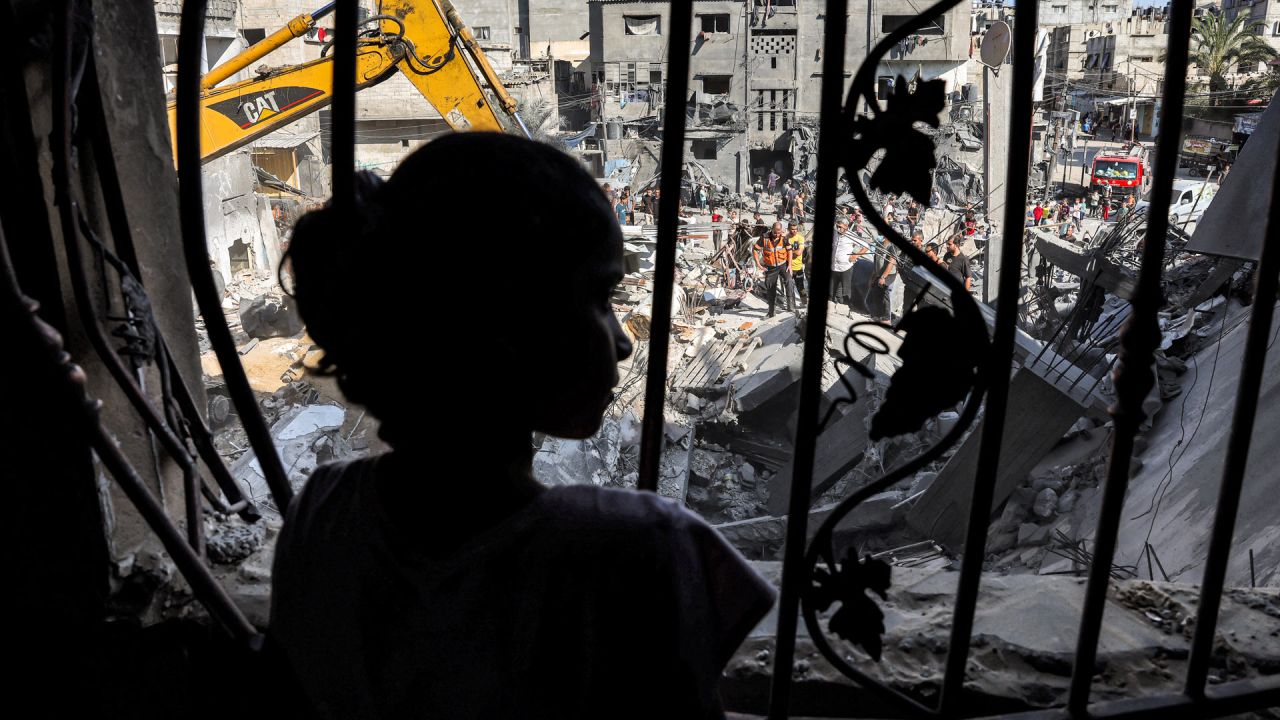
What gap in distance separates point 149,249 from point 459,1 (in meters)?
36.4

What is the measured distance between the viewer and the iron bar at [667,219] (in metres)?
0.76

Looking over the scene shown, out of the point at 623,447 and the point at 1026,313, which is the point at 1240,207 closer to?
the point at 623,447

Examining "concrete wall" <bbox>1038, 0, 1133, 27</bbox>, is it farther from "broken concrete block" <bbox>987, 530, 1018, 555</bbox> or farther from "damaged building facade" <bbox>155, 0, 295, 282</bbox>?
"broken concrete block" <bbox>987, 530, 1018, 555</bbox>

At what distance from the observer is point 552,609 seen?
28.5 inches

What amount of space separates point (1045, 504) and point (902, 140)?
7.00m

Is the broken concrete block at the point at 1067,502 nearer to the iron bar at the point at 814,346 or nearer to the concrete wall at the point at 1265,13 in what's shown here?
the iron bar at the point at 814,346

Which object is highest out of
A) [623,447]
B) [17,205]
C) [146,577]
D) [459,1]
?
[459,1]

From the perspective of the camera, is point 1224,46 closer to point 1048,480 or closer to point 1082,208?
point 1082,208

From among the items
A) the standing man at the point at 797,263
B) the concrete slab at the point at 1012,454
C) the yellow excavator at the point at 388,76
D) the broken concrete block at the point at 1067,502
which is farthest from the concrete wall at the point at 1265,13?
the yellow excavator at the point at 388,76

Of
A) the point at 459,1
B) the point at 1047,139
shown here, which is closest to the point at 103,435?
the point at 1047,139

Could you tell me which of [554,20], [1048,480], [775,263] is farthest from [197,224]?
[554,20]

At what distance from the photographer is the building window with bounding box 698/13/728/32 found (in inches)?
1136

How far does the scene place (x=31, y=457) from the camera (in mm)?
1104

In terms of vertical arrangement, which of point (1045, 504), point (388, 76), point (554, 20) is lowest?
point (1045, 504)
